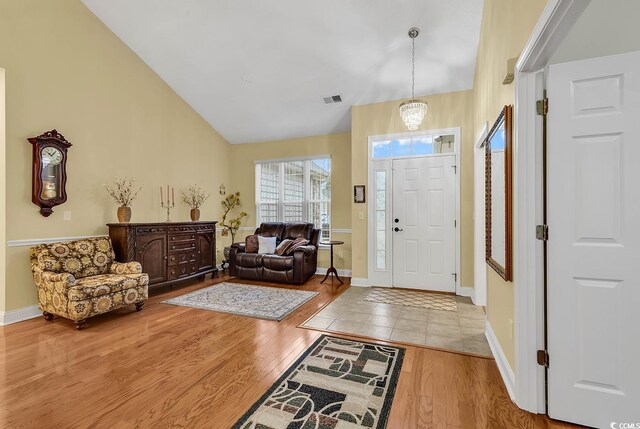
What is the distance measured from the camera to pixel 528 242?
1790 mm

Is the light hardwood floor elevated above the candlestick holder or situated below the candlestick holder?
below

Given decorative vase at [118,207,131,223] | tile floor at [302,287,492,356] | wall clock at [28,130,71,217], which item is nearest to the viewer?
tile floor at [302,287,492,356]

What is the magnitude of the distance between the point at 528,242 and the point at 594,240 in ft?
0.99

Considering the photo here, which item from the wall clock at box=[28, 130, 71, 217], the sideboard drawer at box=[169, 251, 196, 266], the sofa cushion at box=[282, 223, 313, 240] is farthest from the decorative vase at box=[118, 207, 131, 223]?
the sofa cushion at box=[282, 223, 313, 240]

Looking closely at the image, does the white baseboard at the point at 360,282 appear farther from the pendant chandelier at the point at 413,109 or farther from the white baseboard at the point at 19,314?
the white baseboard at the point at 19,314

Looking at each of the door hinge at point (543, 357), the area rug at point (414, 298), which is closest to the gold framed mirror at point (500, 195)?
the door hinge at point (543, 357)

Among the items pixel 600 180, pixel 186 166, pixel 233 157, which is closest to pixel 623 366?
pixel 600 180

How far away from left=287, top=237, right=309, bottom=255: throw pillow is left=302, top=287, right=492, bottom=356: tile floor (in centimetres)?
144

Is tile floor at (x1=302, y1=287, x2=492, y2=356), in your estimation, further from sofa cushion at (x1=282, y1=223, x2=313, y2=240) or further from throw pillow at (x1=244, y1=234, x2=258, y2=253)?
throw pillow at (x1=244, y1=234, x2=258, y2=253)

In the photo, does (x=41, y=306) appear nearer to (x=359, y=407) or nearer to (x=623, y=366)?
(x=359, y=407)

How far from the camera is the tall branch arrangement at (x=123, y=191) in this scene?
14.2ft

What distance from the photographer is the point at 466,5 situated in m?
3.17

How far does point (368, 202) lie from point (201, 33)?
11.3 ft

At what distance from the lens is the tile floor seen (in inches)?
110
